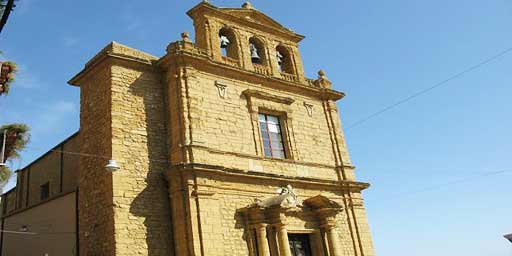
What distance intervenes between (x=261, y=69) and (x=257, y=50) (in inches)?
47.0

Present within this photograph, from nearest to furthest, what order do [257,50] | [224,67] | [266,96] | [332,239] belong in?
[332,239] < [224,67] < [266,96] < [257,50]

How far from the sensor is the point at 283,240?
13.7 meters

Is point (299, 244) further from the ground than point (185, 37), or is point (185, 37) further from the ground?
point (185, 37)

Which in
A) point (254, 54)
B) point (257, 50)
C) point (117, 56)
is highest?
point (257, 50)

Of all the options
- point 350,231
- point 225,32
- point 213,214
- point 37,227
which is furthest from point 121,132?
point 350,231

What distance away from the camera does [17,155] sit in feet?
36.4

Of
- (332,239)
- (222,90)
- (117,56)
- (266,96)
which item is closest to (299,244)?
(332,239)

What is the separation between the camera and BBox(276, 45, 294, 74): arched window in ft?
61.1

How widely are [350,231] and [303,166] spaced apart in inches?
110

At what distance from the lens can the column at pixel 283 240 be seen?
44.7ft

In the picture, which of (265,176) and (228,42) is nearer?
(265,176)

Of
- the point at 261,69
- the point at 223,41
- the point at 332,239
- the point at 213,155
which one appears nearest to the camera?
the point at 213,155

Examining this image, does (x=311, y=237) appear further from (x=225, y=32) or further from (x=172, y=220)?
(x=225, y=32)

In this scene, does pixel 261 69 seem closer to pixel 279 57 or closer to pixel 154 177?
pixel 279 57
